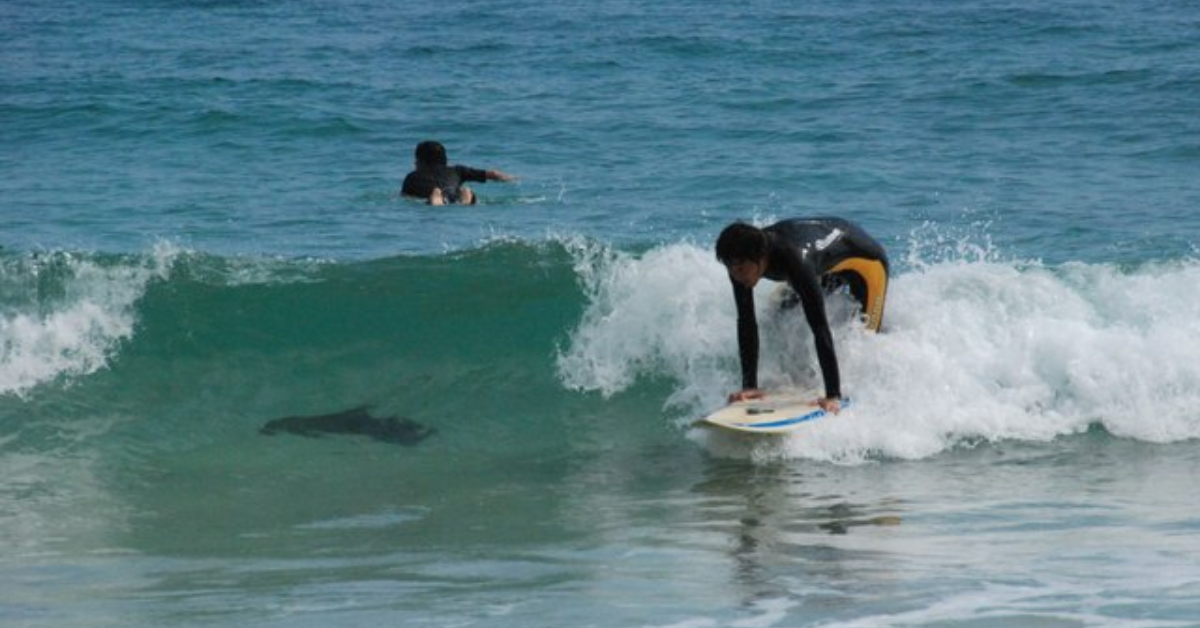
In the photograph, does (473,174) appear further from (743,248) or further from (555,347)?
(743,248)

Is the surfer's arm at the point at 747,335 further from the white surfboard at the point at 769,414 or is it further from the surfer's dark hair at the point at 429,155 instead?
the surfer's dark hair at the point at 429,155

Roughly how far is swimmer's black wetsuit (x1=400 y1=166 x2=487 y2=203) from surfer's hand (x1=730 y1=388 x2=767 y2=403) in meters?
6.87

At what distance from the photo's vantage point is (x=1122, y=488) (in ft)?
28.3

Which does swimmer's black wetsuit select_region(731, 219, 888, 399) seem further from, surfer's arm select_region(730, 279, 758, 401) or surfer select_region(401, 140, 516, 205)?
surfer select_region(401, 140, 516, 205)

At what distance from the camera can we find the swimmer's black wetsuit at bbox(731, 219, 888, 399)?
8758mm

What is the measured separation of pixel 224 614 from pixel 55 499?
2.94m

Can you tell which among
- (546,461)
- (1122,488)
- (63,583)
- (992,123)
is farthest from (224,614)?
(992,123)

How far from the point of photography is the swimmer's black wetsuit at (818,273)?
28.7ft

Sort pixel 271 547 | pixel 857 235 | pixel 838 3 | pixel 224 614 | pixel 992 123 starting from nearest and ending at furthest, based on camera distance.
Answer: pixel 224 614 < pixel 271 547 < pixel 857 235 < pixel 992 123 < pixel 838 3

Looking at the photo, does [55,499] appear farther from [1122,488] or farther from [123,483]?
[1122,488]

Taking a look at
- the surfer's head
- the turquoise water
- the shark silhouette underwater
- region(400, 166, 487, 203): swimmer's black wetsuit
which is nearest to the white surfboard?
the turquoise water

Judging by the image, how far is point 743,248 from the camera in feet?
27.7

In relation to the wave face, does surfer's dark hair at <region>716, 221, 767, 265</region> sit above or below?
above

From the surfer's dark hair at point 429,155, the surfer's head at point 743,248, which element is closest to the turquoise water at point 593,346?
the surfer's dark hair at point 429,155
